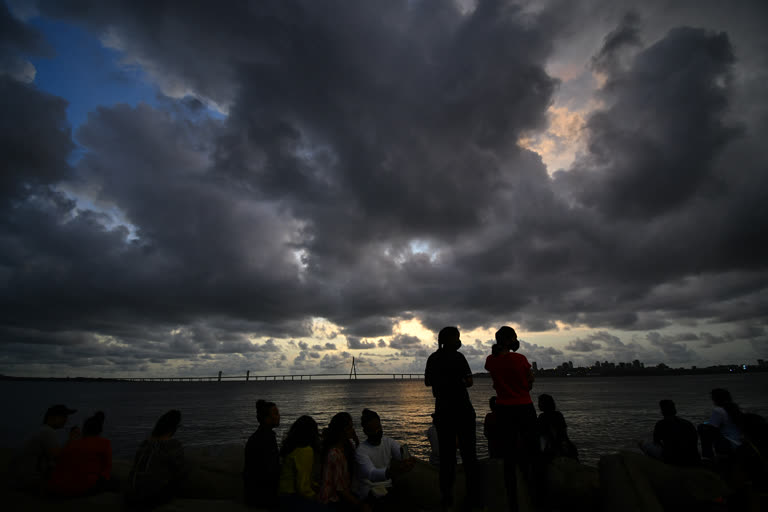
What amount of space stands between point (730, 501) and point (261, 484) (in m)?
→ 6.18

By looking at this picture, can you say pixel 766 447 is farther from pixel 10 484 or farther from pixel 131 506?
pixel 10 484

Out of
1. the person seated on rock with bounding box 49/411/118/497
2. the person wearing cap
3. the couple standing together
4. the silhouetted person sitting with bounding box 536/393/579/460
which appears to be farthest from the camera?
the silhouetted person sitting with bounding box 536/393/579/460

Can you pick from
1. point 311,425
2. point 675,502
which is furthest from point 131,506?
point 675,502

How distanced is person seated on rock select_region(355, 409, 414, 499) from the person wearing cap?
4756 millimetres

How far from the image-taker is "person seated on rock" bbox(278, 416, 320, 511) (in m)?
4.50

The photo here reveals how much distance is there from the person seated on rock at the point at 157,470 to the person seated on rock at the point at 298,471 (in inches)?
60.2

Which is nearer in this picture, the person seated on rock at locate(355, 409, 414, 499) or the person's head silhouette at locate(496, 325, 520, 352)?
the person seated on rock at locate(355, 409, 414, 499)

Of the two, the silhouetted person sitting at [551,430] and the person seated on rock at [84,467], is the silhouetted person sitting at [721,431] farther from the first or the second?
the person seated on rock at [84,467]

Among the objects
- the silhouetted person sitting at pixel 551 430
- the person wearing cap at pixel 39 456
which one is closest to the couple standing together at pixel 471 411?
the silhouetted person sitting at pixel 551 430

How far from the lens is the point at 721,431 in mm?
6523

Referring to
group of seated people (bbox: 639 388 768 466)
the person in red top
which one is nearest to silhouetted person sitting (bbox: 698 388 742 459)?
group of seated people (bbox: 639 388 768 466)

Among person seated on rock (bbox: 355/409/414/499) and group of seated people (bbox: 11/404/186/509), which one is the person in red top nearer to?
person seated on rock (bbox: 355/409/414/499)

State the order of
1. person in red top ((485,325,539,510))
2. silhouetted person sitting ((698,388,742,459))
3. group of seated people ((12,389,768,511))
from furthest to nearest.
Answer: silhouetted person sitting ((698,388,742,459))
person in red top ((485,325,539,510))
group of seated people ((12,389,768,511))

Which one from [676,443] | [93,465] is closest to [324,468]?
[93,465]
